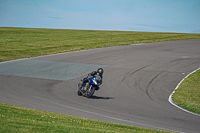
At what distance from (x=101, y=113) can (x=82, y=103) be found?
1.77 m

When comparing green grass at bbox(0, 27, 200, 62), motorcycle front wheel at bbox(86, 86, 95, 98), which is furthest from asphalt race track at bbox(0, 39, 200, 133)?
green grass at bbox(0, 27, 200, 62)

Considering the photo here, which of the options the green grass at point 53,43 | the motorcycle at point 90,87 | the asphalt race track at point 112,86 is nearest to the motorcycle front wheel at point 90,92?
the motorcycle at point 90,87

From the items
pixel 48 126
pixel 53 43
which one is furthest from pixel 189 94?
pixel 53 43

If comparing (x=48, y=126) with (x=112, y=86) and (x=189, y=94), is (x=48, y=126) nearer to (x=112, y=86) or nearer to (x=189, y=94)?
(x=112, y=86)

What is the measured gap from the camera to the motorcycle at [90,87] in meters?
13.1

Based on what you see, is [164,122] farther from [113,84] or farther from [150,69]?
[150,69]

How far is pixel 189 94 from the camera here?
14625mm

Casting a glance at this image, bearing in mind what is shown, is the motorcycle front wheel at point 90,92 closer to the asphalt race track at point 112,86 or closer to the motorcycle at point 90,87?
the motorcycle at point 90,87

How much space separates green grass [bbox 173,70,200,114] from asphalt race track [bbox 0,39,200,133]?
0.59 meters

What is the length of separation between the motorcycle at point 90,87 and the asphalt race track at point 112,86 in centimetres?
39

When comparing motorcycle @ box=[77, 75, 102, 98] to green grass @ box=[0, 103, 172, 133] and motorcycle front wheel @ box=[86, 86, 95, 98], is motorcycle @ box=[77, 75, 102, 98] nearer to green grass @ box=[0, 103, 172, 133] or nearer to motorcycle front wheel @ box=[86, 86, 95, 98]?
motorcycle front wheel @ box=[86, 86, 95, 98]

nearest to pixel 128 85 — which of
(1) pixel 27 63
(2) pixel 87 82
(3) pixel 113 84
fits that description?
(3) pixel 113 84

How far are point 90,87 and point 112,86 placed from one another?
2614 mm

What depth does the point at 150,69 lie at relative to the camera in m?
20.5
